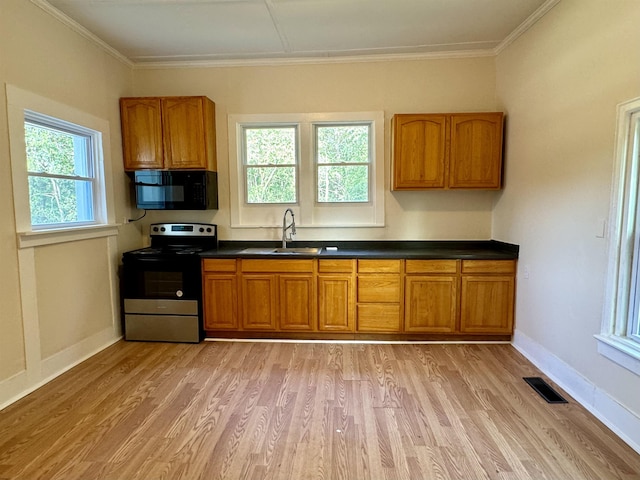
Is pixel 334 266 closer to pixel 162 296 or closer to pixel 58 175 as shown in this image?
pixel 162 296

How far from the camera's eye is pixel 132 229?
389cm

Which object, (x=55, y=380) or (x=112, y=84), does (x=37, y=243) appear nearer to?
(x=55, y=380)

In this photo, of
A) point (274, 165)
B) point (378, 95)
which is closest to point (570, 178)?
point (378, 95)

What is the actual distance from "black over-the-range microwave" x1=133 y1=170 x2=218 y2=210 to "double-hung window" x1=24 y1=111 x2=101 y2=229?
43 centimetres

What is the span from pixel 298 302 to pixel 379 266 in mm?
874

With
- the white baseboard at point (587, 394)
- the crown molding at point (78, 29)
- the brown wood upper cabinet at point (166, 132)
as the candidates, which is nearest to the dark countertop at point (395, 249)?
the white baseboard at point (587, 394)

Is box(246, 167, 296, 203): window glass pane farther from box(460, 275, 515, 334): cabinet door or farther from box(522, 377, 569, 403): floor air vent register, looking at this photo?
box(522, 377, 569, 403): floor air vent register

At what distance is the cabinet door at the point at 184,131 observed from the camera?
3.59m

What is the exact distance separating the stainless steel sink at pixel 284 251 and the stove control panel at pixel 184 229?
486 mm

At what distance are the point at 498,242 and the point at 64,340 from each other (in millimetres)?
4161

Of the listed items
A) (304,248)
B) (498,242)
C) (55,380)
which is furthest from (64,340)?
(498,242)

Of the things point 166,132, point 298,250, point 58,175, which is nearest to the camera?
point 58,175

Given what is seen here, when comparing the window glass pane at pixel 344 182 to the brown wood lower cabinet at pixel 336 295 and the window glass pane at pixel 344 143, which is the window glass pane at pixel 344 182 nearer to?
the window glass pane at pixel 344 143

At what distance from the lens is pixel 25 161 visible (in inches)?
100
